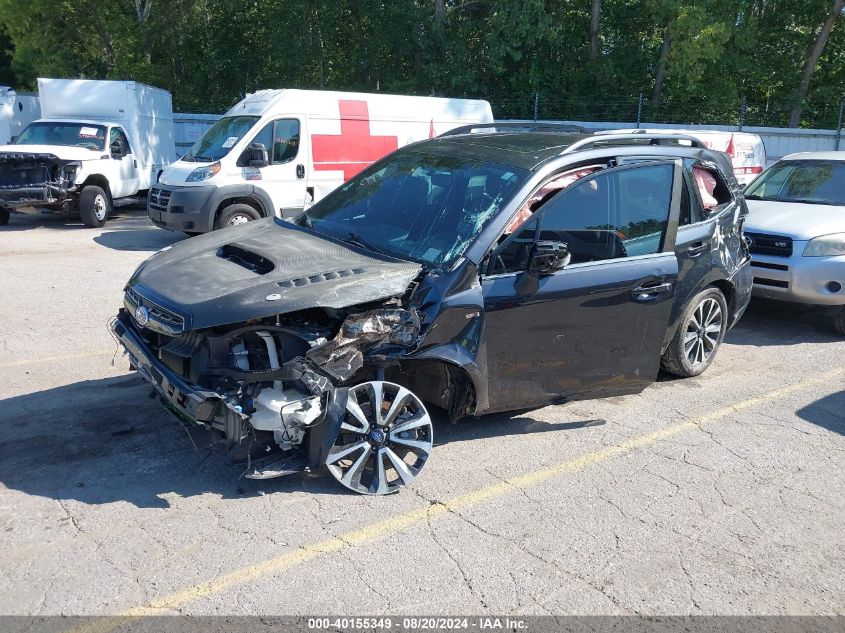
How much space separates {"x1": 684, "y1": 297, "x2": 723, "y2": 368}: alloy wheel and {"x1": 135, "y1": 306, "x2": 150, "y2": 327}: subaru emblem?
4040 millimetres

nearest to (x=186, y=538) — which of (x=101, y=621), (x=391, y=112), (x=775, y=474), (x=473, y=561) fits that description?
(x=101, y=621)

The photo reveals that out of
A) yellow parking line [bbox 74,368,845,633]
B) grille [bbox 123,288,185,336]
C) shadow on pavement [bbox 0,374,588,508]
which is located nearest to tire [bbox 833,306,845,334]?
yellow parking line [bbox 74,368,845,633]

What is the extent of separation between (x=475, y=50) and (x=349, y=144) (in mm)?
12960

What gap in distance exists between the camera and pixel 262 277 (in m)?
4.20

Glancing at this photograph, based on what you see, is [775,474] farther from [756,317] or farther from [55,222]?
[55,222]

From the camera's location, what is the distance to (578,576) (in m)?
3.67

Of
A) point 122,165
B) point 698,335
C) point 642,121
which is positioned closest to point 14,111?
point 122,165

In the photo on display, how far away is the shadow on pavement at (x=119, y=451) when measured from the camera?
4.26m

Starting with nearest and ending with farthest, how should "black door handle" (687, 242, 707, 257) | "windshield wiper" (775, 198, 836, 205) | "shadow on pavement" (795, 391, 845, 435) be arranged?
1. "shadow on pavement" (795, 391, 845, 435)
2. "black door handle" (687, 242, 707, 257)
3. "windshield wiper" (775, 198, 836, 205)

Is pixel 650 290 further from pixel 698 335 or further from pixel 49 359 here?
pixel 49 359

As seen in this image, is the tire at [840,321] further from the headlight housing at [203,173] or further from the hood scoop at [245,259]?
the headlight housing at [203,173]

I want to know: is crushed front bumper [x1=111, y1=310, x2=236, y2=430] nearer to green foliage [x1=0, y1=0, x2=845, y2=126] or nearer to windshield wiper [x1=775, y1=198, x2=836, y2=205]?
windshield wiper [x1=775, y1=198, x2=836, y2=205]

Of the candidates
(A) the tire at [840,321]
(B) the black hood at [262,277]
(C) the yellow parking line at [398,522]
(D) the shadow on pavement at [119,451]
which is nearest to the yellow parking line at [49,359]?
(D) the shadow on pavement at [119,451]

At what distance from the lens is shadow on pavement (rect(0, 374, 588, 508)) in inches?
168
